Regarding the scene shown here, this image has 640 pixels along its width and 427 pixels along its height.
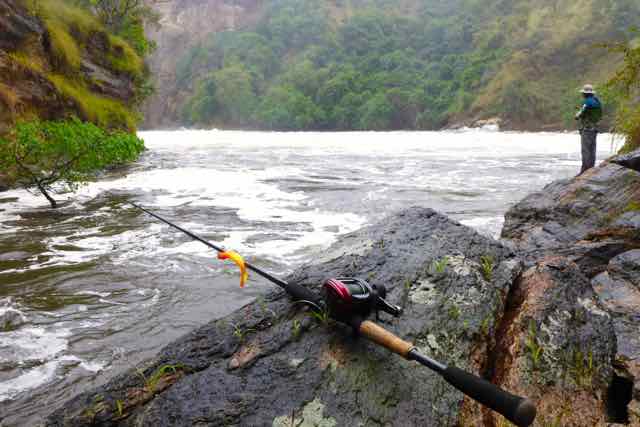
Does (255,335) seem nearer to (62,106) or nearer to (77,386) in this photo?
(77,386)

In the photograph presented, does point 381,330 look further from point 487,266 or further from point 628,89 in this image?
point 628,89

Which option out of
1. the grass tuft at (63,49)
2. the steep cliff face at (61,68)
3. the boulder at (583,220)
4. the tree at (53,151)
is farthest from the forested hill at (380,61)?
the tree at (53,151)

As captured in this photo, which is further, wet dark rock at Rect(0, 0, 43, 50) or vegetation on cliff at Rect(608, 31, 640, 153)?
wet dark rock at Rect(0, 0, 43, 50)

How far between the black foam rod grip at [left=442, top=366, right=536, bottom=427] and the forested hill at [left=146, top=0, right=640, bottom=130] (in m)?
54.1

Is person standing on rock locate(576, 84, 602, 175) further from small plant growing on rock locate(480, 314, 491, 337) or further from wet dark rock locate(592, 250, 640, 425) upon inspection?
small plant growing on rock locate(480, 314, 491, 337)

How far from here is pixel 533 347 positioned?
2662 millimetres

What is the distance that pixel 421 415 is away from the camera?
2180 mm

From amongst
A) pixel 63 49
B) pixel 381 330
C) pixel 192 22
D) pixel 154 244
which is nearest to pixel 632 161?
pixel 381 330

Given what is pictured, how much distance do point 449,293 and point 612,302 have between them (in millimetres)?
1865

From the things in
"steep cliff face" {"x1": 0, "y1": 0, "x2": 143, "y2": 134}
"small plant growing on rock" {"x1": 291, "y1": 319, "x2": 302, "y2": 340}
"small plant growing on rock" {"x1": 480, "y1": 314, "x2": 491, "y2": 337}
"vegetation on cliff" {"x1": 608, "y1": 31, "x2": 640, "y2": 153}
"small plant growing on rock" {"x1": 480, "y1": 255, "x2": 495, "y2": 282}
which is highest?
"steep cliff face" {"x1": 0, "y1": 0, "x2": 143, "y2": 134}

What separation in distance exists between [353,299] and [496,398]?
864 millimetres

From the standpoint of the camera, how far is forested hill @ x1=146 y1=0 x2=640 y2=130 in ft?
187

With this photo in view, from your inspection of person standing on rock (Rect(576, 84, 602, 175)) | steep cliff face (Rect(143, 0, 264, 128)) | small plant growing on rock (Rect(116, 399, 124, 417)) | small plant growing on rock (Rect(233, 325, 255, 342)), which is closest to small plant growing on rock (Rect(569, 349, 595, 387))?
small plant growing on rock (Rect(233, 325, 255, 342))

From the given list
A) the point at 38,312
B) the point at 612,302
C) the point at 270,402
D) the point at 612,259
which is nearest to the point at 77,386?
the point at 38,312
